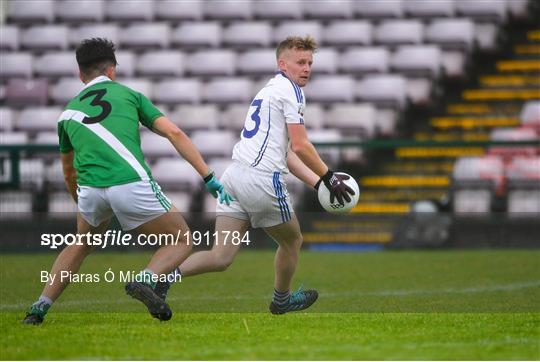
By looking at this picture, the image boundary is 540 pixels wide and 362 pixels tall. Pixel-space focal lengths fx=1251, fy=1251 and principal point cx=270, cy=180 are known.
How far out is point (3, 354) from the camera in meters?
6.84

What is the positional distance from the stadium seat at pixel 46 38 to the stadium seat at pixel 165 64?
6.17 feet

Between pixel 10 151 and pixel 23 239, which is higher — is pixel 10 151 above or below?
above

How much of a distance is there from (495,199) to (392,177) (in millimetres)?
1524

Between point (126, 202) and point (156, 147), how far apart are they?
34.2ft

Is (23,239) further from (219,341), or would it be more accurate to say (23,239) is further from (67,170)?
(219,341)

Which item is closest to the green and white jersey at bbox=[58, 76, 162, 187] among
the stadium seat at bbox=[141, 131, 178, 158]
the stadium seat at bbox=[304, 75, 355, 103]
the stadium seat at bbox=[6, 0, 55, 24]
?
the stadium seat at bbox=[141, 131, 178, 158]

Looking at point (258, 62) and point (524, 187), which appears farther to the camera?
point (258, 62)

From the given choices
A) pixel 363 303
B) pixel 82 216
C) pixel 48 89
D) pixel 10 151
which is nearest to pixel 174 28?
pixel 48 89

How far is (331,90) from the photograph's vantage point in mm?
18875

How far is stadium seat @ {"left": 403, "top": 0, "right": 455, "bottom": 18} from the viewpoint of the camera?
65.2 ft

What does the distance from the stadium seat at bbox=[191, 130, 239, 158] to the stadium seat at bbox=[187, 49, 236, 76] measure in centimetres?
206

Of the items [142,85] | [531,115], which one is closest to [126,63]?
[142,85]

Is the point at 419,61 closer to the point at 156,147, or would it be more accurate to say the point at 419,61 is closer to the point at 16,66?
the point at 156,147

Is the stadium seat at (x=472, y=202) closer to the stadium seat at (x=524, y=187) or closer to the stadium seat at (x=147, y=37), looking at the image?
the stadium seat at (x=524, y=187)
